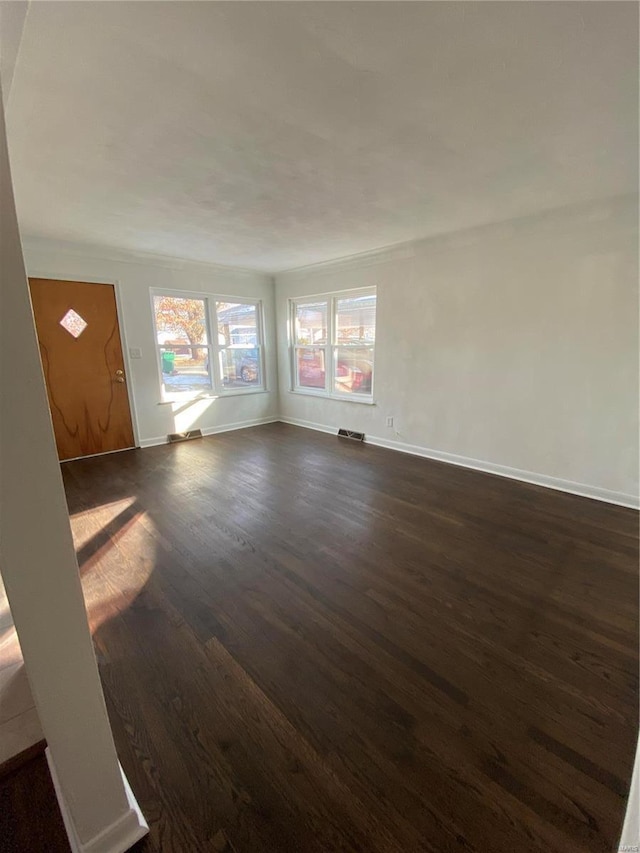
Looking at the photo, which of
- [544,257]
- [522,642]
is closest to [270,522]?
[522,642]

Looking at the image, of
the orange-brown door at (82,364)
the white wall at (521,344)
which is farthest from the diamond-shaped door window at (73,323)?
the white wall at (521,344)

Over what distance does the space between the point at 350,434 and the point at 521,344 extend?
2.43 metres

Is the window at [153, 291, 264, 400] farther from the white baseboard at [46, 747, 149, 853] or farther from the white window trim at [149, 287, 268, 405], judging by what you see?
the white baseboard at [46, 747, 149, 853]

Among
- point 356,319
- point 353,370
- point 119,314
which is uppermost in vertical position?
point 119,314

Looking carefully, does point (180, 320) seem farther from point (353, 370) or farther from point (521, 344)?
point (521, 344)

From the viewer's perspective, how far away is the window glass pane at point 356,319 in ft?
15.1

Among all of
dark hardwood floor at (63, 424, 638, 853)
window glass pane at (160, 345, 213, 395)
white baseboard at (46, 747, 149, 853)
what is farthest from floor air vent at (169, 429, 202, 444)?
white baseboard at (46, 747, 149, 853)

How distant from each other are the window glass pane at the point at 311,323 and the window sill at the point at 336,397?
0.76m

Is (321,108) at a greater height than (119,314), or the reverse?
(321,108)

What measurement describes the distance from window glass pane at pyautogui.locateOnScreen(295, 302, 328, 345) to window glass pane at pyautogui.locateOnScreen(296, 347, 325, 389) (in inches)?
5.9

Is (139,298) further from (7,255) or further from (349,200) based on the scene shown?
(7,255)

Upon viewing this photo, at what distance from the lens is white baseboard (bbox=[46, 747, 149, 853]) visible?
95 centimetres

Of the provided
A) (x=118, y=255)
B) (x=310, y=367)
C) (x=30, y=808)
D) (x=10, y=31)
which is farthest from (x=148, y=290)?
(x=30, y=808)

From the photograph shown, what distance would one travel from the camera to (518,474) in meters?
3.56
